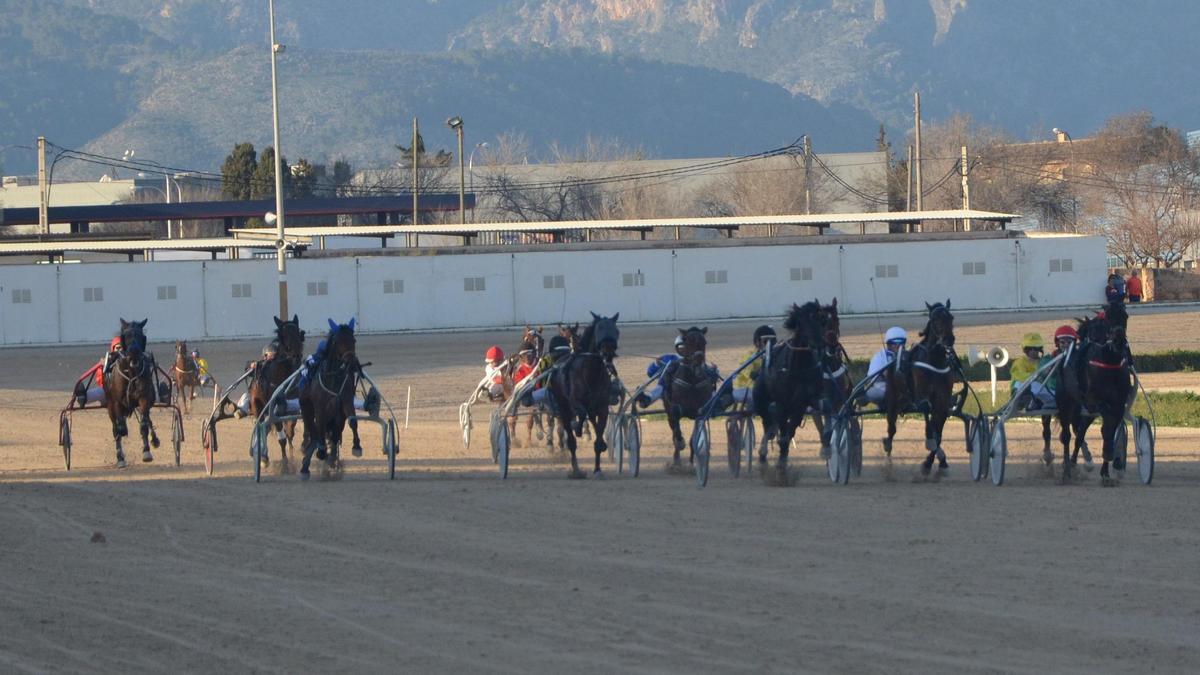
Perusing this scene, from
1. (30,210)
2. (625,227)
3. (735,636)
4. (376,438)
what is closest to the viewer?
(735,636)

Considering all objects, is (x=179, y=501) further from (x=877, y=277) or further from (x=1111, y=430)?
(x=877, y=277)

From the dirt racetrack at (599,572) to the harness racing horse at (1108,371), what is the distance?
0.70 m

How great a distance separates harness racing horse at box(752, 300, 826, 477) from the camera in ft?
52.7

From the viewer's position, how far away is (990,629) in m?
8.80

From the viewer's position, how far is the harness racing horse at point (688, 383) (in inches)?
706

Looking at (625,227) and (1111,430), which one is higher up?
(625,227)

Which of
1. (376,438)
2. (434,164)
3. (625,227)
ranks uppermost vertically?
(434,164)

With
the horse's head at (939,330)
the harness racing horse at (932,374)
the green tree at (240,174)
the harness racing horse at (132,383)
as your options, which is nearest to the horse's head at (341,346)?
the harness racing horse at (132,383)

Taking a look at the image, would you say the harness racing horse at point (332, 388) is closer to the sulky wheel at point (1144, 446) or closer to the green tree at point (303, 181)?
the sulky wheel at point (1144, 446)

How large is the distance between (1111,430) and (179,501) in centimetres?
856

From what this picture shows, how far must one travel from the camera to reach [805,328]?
52.7 ft

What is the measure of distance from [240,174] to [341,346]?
257 feet

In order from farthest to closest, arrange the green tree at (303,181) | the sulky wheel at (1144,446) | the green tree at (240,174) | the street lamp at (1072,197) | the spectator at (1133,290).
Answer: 1. the green tree at (303,181)
2. the green tree at (240,174)
3. the street lamp at (1072,197)
4. the spectator at (1133,290)
5. the sulky wheel at (1144,446)

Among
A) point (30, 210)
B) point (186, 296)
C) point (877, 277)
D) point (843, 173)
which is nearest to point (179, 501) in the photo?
point (186, 296)
